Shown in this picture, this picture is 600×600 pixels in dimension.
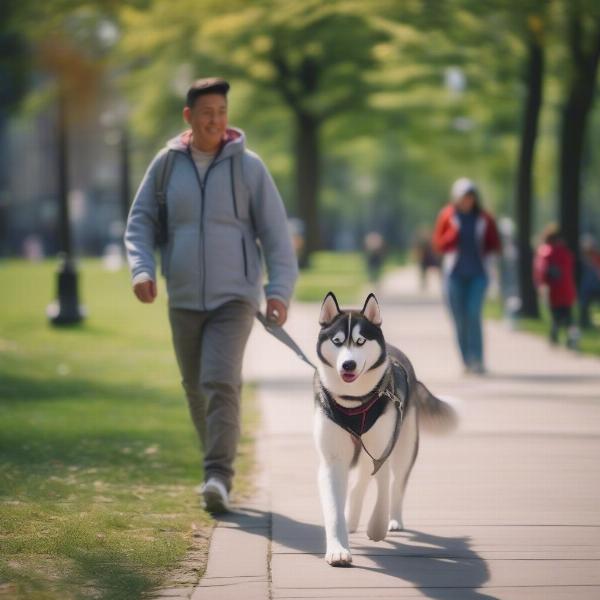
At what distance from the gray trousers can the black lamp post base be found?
13529mm

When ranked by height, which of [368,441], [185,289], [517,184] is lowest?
[368,441]

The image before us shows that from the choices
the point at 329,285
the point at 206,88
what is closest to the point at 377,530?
the point at 206,88

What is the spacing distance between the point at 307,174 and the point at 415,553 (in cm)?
3415

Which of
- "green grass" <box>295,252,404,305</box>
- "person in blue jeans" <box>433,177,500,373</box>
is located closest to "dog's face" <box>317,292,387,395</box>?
"person in blue jeans" <box>433,177,500,373</box>

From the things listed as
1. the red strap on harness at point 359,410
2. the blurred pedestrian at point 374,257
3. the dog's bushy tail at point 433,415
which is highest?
the blurred pedestrian at point 374,257

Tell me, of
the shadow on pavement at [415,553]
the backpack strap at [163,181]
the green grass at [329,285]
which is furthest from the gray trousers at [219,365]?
the green grass at [329,285]

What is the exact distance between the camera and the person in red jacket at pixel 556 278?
1587 cm

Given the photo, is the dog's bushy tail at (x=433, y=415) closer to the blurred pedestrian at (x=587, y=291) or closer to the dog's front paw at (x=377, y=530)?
the dog's front paw at (x=377, y=530)

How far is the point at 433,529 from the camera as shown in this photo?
6.23 meters

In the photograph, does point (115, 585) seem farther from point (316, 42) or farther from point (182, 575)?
point (316, 42)

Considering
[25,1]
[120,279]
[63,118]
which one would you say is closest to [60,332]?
[63,118]

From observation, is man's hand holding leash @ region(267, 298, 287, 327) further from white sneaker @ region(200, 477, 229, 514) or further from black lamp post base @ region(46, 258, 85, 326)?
black lamp post base @ region(46, 258, 85, 326)

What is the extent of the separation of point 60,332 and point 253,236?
1280cm

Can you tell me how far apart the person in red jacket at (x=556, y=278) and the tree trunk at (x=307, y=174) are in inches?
895
